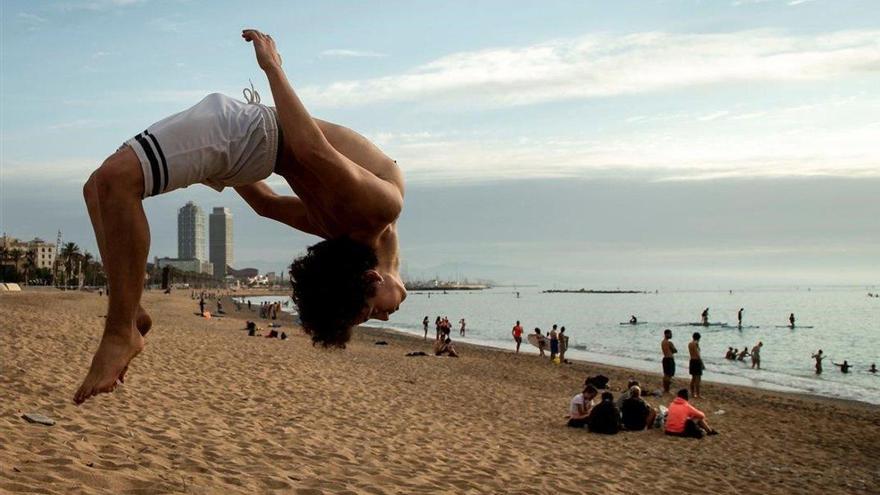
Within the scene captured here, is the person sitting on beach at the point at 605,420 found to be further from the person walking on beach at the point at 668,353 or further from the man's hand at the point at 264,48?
the man's hand at the point at 264,48

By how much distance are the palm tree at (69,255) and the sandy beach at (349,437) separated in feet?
354

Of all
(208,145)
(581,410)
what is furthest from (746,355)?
(208,145)

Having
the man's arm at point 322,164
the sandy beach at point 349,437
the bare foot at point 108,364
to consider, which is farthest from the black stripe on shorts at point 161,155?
the sandy beach at point 349,437

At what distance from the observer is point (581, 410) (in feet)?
43.9

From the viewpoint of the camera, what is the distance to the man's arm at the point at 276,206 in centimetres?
383

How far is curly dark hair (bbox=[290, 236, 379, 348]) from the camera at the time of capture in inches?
132

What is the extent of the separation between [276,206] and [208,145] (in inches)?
33.4

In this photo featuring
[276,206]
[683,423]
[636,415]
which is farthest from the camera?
[636,415]

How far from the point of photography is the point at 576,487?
8766 millimetres

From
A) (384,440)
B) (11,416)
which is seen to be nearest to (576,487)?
(384,440)

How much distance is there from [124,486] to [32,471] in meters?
0.67

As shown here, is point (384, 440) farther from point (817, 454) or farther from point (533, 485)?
point (817, 454)

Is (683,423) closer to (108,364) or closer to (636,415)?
(636,415)

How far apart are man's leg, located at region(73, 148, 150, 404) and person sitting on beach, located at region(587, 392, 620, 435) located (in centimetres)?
1037
